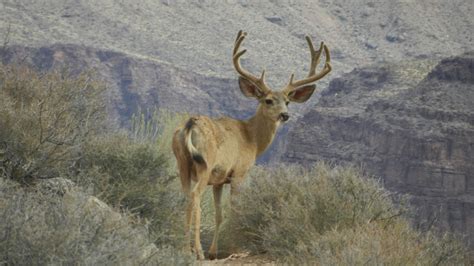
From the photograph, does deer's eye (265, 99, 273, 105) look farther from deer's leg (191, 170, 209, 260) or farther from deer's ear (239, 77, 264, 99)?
deer's leg (191, 170, 209, 260)

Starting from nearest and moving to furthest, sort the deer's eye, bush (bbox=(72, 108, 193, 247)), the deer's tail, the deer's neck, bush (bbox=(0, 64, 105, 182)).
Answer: bush (bbox=(0, 64, 105, 182)), bush (bbox=(72, 108, 193, 247)), the deer's tail, the deer's eye, the deer's neck

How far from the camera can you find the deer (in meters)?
12.4

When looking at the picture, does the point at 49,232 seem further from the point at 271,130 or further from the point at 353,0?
the point at 353,0

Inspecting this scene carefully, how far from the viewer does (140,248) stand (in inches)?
322

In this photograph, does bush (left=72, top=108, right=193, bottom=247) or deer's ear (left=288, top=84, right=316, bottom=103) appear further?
deer's ear (left=288, top=84, right=316, bottom=103)

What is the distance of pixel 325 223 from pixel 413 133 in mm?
100510

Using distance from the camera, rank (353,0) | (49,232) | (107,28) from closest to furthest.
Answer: (49,232), (107,28), (353,0)

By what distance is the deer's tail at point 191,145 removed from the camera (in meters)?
12.2

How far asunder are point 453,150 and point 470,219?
413 inches

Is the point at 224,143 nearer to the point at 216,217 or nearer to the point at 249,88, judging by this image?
the point at 216,217

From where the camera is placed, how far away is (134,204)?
40.5 ft

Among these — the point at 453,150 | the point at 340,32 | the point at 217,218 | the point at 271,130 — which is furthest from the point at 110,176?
the point at 340,32

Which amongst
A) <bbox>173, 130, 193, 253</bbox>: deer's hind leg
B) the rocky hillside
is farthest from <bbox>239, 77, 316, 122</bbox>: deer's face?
the rocky hillside

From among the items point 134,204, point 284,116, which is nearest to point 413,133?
point 284,116
